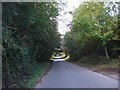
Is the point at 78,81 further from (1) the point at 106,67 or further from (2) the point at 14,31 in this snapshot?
(1) the point at 106,67

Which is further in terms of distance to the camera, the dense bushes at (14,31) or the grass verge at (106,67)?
the grass verge at (106,67)

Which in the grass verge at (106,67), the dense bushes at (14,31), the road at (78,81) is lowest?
the grass verge at (106,67)

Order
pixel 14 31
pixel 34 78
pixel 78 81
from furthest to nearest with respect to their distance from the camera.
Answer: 1. pixel 34 78
2. pixel 78 81
3. pixel 14 31

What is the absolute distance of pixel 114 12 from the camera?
1789 centimetres

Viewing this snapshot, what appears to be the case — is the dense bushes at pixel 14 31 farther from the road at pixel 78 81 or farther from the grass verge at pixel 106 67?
the grass verge at pixel 106 67

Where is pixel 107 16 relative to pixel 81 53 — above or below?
above

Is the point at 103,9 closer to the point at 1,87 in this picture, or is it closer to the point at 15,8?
the point at 15,8

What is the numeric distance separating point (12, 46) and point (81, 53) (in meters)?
25.7

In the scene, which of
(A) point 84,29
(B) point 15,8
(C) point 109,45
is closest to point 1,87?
(B) point 15,8

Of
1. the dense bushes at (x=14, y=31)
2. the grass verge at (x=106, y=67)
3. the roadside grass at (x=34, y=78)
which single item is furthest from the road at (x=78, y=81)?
the dense bushes at (x=14, y=31)

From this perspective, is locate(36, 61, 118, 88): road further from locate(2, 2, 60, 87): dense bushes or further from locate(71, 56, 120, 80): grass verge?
locate(2, 2, 60, 87): dense bushes

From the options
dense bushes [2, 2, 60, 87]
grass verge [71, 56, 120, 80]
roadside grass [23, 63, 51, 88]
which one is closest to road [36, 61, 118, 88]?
roadside grass [23, 63, 51, 88]

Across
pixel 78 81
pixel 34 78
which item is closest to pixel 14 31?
pixel 34 78

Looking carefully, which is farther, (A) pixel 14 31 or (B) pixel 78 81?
(B) pixel 78 81
